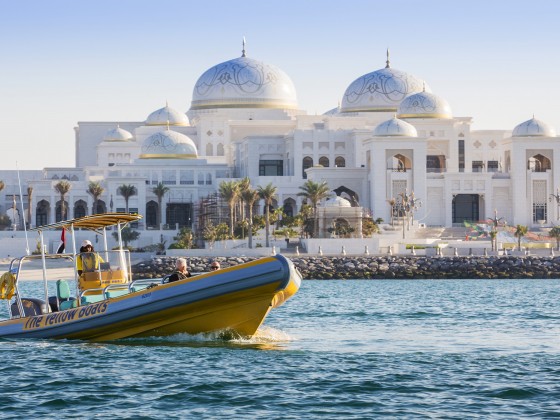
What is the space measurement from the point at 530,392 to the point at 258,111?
92.3 m

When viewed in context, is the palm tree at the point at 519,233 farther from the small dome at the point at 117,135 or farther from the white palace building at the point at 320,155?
the small dome at the point at 117,135

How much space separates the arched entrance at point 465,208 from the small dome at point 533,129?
228 inches

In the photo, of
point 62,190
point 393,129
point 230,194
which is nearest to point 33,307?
point 230,194

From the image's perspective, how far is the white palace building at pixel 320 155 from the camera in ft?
317

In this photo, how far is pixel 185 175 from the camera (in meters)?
104

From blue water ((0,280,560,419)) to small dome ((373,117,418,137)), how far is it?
198ft

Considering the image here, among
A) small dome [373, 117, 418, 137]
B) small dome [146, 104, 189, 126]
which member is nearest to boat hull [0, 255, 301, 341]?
small dome [373, 117, 418, 137]

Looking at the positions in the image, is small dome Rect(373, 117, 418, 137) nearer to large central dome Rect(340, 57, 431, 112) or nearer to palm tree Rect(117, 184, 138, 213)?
large central dome Rect(340, 57, 431, 112)

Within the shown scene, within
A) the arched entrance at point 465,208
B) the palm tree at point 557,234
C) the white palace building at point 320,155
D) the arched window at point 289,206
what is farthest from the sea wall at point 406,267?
the arched window at point 289,206

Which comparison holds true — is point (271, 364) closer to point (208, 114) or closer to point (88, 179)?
point (88, 179)

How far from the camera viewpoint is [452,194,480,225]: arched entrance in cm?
9844

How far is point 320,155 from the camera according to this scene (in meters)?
104

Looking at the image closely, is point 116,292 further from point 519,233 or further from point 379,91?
point 379,91

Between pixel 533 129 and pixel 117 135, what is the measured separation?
3828cm
